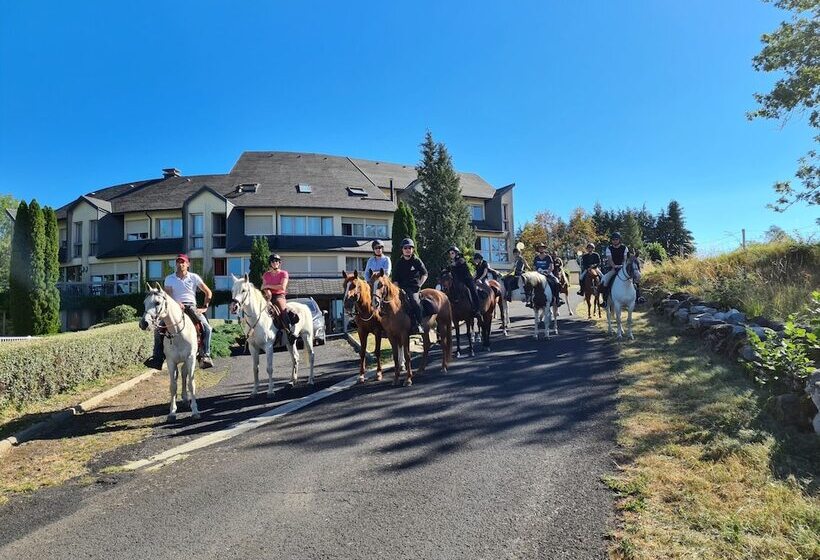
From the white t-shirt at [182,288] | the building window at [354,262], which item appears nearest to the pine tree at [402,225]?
the building window at [354,262]

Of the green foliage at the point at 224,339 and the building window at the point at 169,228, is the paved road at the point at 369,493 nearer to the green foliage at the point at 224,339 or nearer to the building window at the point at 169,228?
the green foliage at the point at 224,339

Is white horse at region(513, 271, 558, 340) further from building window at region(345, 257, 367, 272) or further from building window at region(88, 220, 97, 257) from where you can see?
building window at region(88, 220, 97, 257)

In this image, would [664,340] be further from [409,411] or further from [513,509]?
[513,509]

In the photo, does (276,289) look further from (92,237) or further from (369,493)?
(92,237)

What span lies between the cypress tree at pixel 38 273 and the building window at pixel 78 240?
1875 centimetres

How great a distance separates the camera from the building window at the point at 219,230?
40.3m

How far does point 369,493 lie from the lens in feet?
15.3

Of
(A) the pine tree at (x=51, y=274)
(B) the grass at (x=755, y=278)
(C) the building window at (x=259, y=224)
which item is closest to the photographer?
(B) the grass at (x=755, y=278)

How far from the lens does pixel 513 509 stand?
422 centimetres

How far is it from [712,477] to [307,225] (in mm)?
39115

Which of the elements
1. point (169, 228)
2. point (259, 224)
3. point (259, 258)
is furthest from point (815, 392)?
point (169, 228)

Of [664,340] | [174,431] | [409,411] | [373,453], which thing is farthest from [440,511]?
[664,340]

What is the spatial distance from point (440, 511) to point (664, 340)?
936cm

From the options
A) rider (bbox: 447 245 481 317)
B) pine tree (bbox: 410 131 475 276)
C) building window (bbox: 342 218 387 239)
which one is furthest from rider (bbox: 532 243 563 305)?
building window (bbox: 342 218 387 239)
